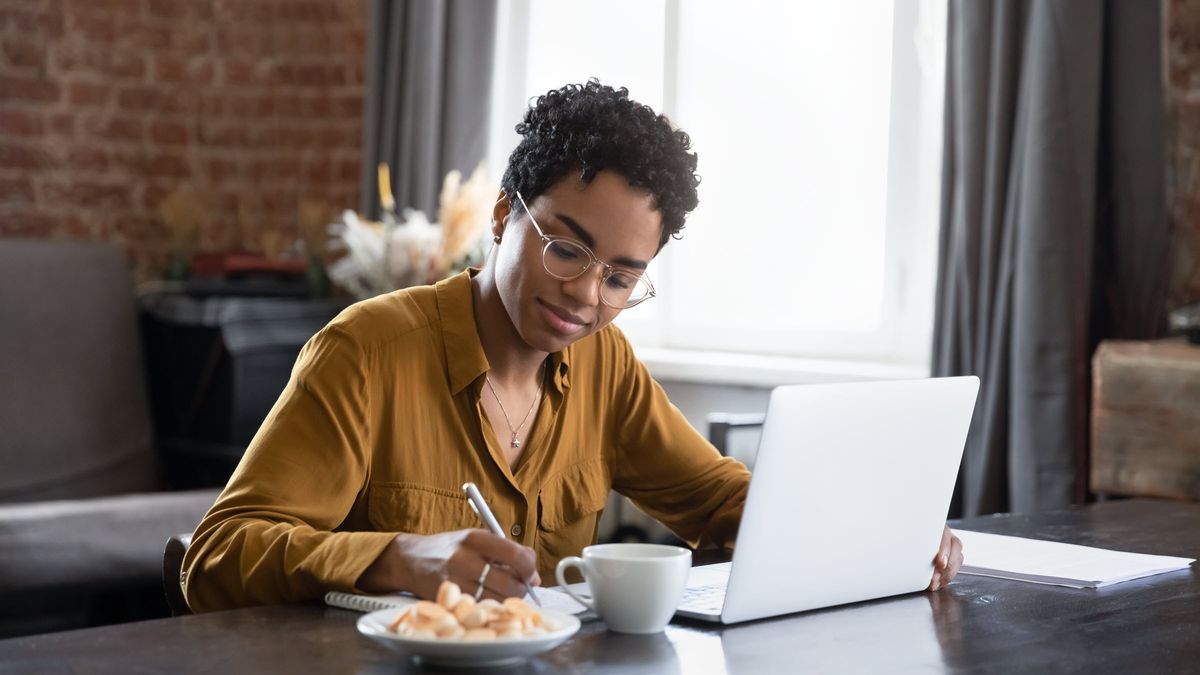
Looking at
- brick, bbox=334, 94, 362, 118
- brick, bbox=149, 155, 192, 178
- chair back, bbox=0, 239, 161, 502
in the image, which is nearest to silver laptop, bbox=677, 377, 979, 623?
chair back, bbox=0, 239, 161, 502

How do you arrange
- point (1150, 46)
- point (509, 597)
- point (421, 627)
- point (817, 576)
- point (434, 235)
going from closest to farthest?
point (421, 627), point (509, 597), point (817, 576), point (1150, 46), point (434, 235)

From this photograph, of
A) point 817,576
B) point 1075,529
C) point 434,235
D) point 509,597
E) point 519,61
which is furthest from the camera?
point 519,61

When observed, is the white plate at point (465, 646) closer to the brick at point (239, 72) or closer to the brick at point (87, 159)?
the brick at point (87, 159)

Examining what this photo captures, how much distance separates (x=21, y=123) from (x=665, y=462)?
2826 millimetres

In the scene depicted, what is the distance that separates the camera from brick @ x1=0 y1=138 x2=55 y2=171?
3.98 m

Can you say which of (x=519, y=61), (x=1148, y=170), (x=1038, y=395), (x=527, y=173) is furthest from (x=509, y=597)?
(x=519, y=61)

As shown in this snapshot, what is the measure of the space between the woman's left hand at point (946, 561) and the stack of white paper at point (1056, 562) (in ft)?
0.26

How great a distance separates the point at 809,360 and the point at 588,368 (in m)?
1.77

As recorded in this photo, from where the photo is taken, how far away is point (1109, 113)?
9.25 ft

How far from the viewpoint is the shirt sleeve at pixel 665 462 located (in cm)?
194

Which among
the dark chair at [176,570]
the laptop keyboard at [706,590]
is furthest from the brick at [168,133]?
the laptop keyboard at [706,590]

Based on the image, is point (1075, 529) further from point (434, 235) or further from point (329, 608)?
point (434, 235)

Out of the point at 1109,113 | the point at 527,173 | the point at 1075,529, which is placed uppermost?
the point at 1109,113

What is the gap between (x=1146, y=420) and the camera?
2.48 meters
